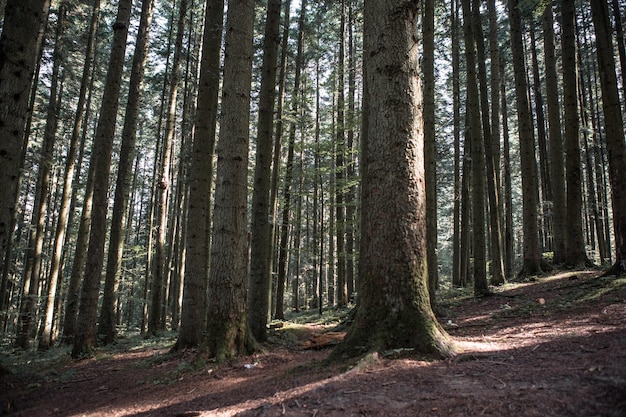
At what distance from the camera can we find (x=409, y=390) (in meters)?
3.17

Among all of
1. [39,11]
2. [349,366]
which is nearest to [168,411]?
[349,366]

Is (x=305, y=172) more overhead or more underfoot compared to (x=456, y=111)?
more underfoot

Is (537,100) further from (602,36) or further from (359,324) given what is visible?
(359,324)

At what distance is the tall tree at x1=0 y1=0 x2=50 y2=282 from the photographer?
4695 millimetres

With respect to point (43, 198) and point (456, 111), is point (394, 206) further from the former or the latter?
point (456, 111)

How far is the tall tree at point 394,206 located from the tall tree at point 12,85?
4426mm

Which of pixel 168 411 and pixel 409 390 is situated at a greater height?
pixel 409 390

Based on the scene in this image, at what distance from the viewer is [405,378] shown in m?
3.49

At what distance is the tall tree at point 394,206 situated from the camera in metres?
4.34

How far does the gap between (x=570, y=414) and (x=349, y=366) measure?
2.13m

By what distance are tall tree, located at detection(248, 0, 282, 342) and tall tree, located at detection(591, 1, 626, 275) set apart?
7.69 metres

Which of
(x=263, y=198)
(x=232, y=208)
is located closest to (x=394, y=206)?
(x=232, y=208)

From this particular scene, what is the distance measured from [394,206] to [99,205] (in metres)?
8.17

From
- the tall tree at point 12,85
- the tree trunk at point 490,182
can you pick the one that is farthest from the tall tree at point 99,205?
the tree trunk at point 490,182
